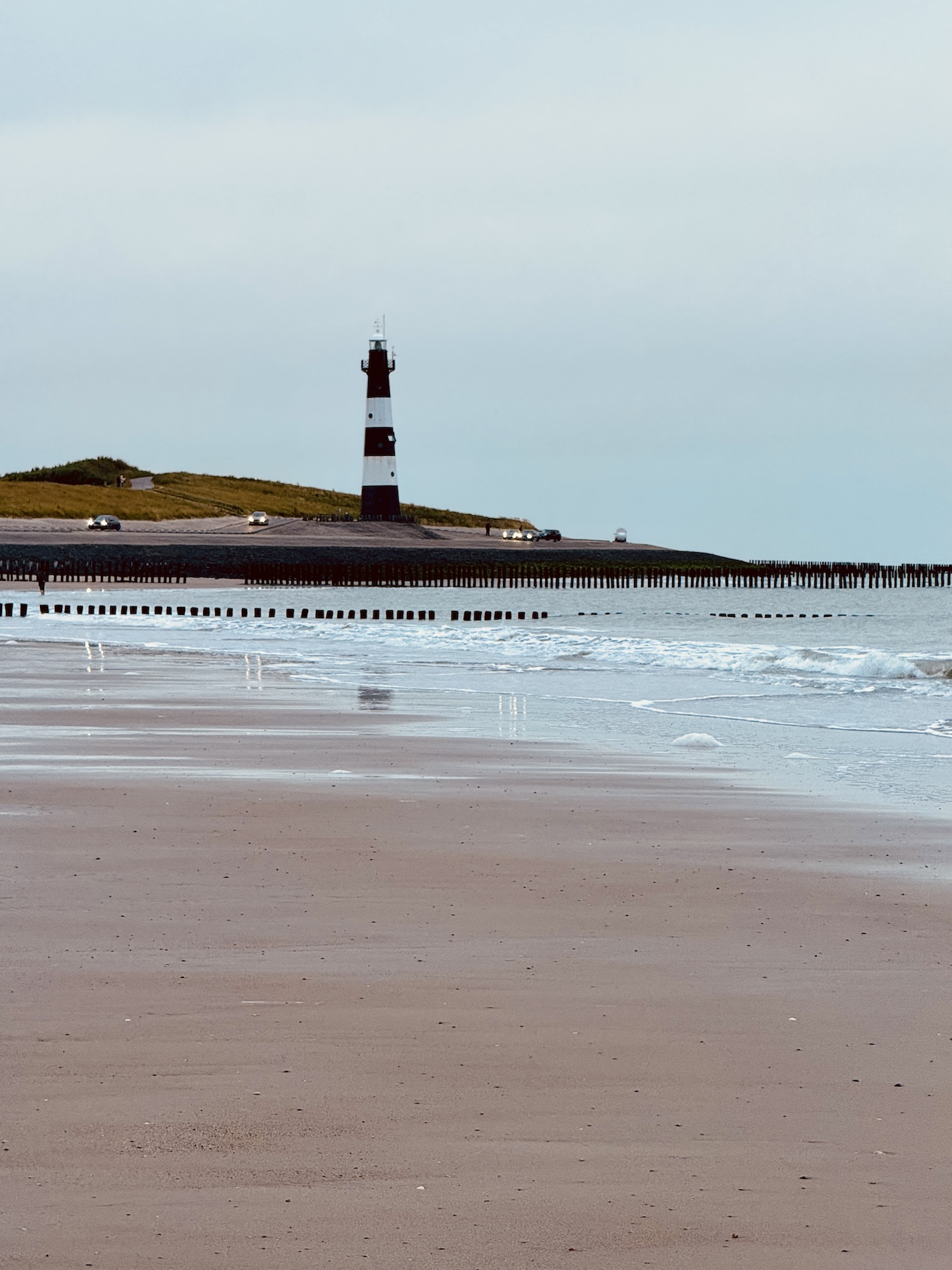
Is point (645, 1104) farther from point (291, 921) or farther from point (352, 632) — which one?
point (352, 632)

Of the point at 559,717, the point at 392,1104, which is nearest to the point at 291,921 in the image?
the point at 392,1104

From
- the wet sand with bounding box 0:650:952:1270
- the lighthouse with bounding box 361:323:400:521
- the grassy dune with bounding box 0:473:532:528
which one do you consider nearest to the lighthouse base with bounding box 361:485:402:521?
the lighthouse with bounding box 361:323:400:521

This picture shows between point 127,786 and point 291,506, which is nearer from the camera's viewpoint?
point 127,786

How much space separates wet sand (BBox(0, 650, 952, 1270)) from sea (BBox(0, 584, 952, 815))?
3.34 m

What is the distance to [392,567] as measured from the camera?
10231cm

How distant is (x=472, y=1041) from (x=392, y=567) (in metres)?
97.8

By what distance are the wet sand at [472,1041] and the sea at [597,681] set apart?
3.34 m

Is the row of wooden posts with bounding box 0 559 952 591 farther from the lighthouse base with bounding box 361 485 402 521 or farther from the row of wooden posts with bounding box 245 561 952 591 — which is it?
the lighthouse base with bounding box 361 485 402 521

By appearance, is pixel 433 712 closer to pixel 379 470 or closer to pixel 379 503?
pixel 379 470

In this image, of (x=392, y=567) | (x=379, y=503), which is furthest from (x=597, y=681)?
(x=379, y=503)

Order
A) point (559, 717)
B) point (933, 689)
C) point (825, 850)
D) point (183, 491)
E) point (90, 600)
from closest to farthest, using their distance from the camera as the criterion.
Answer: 1. point (825, 850)
2. point (559, 717)
3. point (933, 689)
4. point (90, 600)
5. point (183, 491)

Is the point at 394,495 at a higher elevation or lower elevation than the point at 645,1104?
higher

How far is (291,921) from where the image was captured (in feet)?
21.4

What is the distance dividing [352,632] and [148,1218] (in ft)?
124
